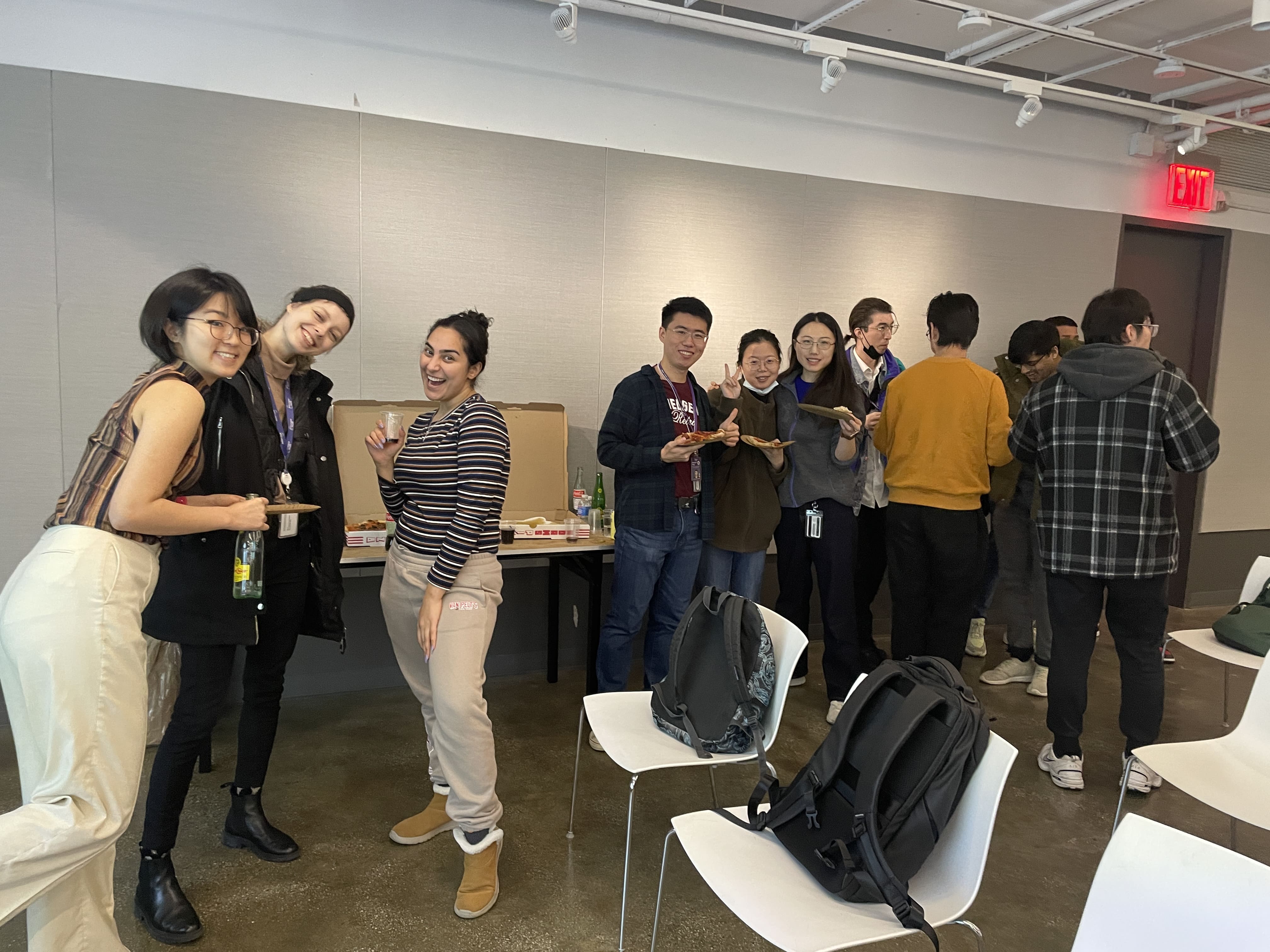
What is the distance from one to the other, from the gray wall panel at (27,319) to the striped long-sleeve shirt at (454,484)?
1916 mm

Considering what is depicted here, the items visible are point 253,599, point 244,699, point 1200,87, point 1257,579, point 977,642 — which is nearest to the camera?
point 253,599

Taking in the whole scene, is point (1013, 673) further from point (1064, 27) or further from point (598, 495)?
point (1064, 27)

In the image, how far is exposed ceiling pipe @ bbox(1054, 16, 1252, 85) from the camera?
3975 millimetres

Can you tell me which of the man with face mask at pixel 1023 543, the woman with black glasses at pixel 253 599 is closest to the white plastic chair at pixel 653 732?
the woman with black glasses at pixel 253 599

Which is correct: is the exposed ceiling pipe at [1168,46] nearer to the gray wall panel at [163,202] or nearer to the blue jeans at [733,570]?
the blue jeans at [733,570]

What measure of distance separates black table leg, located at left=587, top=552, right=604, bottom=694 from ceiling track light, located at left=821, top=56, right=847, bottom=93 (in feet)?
7.88

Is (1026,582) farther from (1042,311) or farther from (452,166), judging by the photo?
(452,166)

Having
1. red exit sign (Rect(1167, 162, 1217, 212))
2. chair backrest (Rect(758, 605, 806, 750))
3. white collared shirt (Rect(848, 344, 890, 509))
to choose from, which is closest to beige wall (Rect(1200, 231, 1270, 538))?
red exit sign (Rect(1167, 162, 1217, 212))

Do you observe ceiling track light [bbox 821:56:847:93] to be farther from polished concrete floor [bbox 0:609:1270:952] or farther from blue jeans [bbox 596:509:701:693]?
polished concrete floor [bbox 0:609:1270:952]

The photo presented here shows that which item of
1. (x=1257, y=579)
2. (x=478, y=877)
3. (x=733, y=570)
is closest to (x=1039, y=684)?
(x=1257, y=579)

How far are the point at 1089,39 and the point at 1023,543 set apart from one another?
2.42 meters

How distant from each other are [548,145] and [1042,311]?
3148 millimetres

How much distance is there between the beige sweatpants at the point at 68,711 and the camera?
1.56 m

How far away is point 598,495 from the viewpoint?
4.03 m
